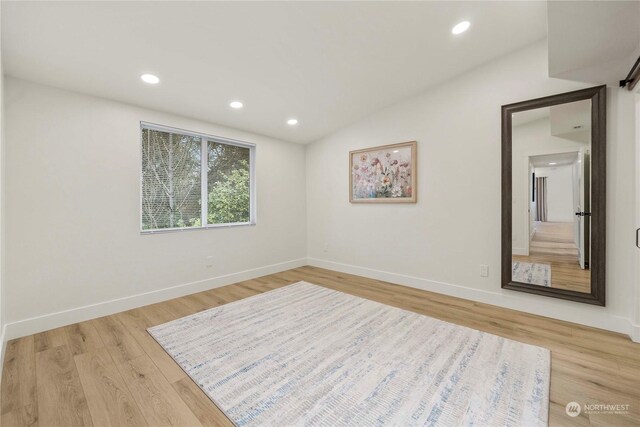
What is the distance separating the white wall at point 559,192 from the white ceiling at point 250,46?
4.38ft

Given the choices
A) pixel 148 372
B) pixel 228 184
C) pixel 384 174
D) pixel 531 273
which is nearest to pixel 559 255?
pixel 531 273

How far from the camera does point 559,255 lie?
2.79 m

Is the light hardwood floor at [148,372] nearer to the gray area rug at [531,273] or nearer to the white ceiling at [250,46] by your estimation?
the gray area rug at [531,273]

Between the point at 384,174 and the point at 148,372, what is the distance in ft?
11.3

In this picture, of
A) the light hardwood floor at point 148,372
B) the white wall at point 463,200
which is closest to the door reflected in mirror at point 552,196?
the white wall at point 463,200

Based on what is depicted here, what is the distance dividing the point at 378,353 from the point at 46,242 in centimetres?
316

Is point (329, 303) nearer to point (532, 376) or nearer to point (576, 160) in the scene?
point (532, 376)

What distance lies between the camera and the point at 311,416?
1475mm

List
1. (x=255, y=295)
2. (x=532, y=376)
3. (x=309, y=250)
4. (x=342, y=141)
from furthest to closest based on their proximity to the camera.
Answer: (x=309, y=250) → (x=342, y=141) → (x=255, y=295) → (x=532, y=376)

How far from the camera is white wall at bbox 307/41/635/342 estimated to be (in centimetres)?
240

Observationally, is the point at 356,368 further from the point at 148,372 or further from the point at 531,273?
the point at 531,273

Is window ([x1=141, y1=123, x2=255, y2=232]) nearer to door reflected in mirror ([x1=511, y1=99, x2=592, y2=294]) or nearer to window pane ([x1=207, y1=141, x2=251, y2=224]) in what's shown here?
window pane ([x1=207, y1=141, x2=251, y2=224])

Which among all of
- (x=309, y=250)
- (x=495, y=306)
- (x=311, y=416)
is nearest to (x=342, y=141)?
(x=309, y=250)

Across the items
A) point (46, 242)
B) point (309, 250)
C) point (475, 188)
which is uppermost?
point (475, 188)
